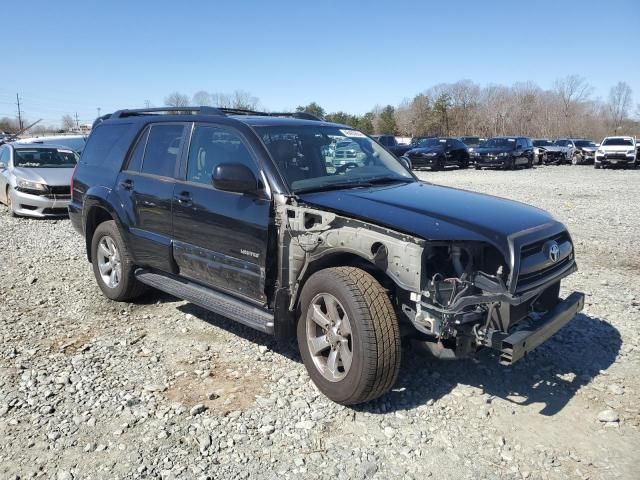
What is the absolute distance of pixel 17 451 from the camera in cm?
314

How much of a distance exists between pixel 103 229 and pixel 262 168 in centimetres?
254

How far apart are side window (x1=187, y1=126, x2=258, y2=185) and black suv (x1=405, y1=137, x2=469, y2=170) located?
2206 cm

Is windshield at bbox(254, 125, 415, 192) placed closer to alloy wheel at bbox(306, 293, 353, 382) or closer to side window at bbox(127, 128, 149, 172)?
alloy wheel at bbox(306, 293, 353, 382)

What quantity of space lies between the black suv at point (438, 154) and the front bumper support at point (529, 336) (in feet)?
74.4

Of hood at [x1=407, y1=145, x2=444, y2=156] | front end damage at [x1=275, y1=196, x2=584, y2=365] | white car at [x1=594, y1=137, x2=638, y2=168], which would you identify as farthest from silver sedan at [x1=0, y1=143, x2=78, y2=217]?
white car at [x1=594, y1=137, x2=638, y2=168]

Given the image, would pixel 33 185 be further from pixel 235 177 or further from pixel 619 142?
pixel 619 142

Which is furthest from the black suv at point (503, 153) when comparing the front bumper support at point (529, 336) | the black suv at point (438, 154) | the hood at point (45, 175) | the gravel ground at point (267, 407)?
the front bumper support at point (529, 336)

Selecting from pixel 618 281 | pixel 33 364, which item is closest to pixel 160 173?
pixel 33 364

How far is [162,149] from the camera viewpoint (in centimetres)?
507

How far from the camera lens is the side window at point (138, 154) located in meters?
5.29

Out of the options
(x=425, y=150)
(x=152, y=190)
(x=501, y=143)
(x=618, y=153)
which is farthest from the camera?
(x=618, y=153)

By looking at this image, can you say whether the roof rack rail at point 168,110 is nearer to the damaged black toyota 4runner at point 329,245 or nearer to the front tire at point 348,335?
the damaged black toyota 4runner at point 329,245

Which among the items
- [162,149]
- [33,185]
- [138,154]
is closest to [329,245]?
[162,149]

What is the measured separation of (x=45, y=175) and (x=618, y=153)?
1087 inches
